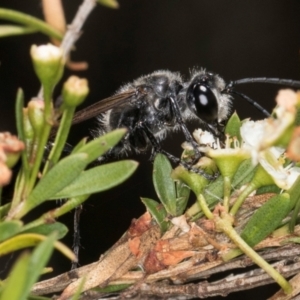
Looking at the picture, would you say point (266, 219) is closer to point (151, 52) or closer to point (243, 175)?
point (243, 175)

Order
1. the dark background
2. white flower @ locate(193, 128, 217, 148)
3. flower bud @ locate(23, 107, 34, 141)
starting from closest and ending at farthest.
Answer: flower bud @ locate(23, 107, 34, 141)
white flower @ locate(193, 128, 217, 148)
the dark background

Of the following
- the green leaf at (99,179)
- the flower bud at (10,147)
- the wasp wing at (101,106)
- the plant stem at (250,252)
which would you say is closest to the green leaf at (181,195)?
the plant stem at (250,252)

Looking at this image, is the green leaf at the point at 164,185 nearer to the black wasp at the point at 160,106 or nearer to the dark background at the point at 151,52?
the black wasp at the point at 160,106

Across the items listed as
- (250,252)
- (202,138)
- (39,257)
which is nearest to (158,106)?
(202,138)

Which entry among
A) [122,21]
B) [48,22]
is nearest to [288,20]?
[122,21]

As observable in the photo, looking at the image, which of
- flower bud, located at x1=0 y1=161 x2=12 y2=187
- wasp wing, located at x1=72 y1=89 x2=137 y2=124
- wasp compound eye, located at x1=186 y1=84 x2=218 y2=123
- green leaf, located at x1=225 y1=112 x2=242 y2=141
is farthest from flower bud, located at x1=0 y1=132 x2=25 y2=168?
wasp compound eye, located at x1=186 y1=84 x2=218 y2=123

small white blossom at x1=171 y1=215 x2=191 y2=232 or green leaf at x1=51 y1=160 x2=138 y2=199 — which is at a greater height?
green leaf at x1=51 y1=160 x2=138 y2=199

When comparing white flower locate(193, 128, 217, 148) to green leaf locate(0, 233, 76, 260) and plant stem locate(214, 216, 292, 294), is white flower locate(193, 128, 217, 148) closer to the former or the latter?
plant stem locate(214, 216, 292, 294)
